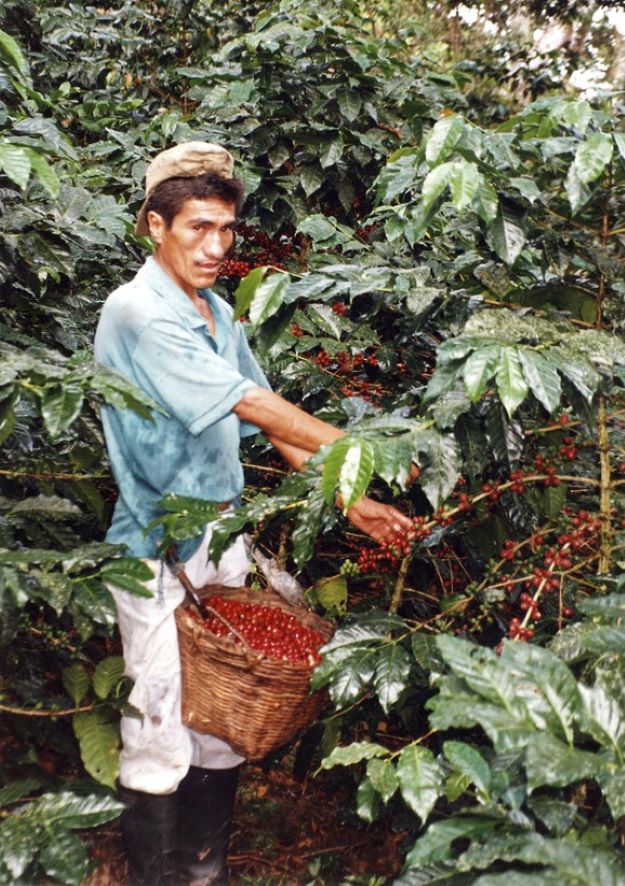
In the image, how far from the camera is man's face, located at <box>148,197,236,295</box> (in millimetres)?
2035

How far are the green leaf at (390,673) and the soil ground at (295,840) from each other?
0.83 m

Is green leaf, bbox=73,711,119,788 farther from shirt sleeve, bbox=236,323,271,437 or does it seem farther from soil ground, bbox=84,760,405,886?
shirt sleeve, bbox=236,323,271,437

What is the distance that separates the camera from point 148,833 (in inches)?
83.8

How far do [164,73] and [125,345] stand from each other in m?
3.32

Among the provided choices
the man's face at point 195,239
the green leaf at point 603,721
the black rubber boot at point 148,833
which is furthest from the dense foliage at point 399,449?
the man's face at point 195,239

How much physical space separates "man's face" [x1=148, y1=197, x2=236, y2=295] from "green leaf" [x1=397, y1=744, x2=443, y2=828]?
1.15 m

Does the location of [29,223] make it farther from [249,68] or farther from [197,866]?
[197,866]

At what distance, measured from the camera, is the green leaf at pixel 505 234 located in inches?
68.4

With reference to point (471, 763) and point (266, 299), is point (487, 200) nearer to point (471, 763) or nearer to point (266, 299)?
point (266, 299)

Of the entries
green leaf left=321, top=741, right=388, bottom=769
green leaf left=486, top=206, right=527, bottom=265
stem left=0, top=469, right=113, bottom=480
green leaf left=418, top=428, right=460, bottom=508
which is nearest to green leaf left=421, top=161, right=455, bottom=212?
green leaf left=486, top=206, right=527, bottom=265

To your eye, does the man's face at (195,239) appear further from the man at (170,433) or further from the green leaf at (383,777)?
the green leaf at (383,777)

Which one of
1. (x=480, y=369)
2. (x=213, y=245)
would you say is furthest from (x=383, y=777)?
(x=213, y=245)

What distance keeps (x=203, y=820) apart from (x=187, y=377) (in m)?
1.16

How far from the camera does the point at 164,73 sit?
4770 mm
